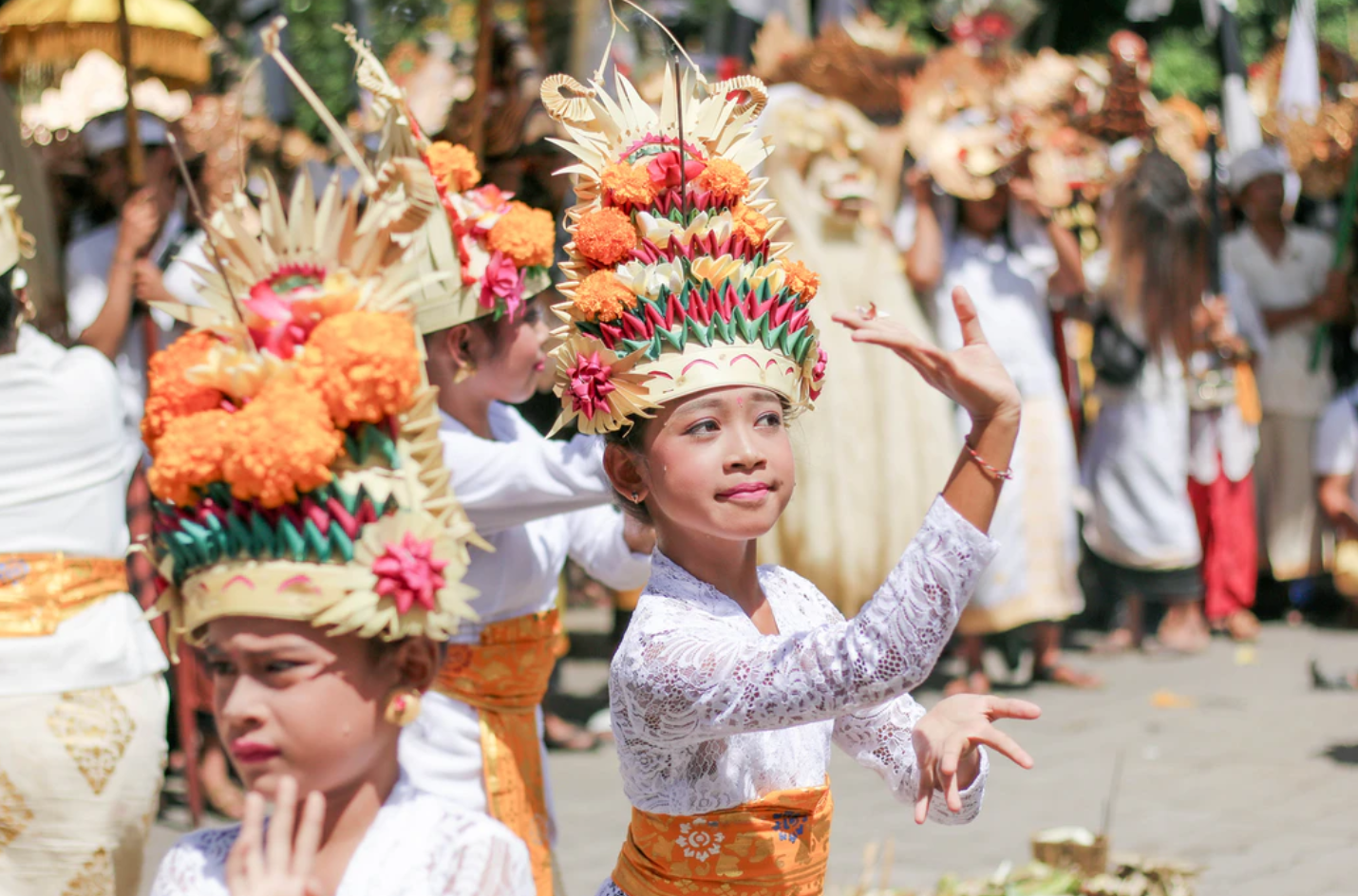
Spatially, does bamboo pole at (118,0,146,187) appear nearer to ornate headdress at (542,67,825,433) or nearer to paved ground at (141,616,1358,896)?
ornate headdress at (542,67,825,433)

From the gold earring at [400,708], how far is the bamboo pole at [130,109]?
106 inches

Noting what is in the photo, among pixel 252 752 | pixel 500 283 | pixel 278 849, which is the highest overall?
pixel 500 283

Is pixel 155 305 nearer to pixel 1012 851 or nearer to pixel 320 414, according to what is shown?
pixel 320 414

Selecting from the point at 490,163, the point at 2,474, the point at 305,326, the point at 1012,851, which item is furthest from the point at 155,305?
the point at 490,163

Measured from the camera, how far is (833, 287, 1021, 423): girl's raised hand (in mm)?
2098

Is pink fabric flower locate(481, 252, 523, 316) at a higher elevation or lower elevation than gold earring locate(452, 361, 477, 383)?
higher

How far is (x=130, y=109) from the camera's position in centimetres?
447

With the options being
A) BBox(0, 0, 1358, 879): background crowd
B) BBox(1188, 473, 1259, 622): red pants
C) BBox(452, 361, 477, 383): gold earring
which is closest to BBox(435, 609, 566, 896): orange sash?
BBox(452, 361, 477, 383): gold earring

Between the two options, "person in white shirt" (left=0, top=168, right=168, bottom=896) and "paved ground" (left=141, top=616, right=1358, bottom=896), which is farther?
"paved ground" (left=141, top=616, right=1358, bottom=896)

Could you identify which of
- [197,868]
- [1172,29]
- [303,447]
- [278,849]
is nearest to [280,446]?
[303,447]

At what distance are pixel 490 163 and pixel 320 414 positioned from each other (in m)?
4.47

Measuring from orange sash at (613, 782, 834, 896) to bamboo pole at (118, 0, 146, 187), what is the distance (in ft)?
8.92

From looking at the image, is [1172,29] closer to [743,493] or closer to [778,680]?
[743,493]

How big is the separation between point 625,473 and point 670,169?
1.74ft
